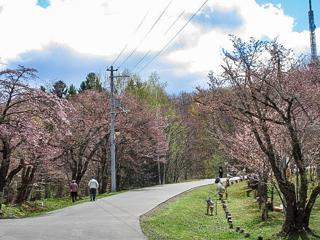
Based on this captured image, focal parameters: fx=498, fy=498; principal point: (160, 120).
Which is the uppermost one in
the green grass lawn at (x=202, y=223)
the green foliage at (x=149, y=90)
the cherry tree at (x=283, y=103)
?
the green foliage at (x=149, y=90)

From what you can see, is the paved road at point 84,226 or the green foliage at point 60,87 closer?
the paved road at point 84,226

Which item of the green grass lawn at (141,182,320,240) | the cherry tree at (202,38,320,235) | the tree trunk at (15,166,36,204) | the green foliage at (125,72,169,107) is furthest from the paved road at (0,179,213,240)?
the green foliage at (125,72,169,107)

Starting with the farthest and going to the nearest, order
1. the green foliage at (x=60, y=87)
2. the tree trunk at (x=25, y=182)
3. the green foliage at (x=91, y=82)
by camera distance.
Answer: the green foliage at (x=60, y=87) → the green foliage at (x=91, y=82) → the tree trunk at (x=25, y=182)

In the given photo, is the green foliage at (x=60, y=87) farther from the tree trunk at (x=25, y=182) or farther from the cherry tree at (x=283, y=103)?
the cherry tree at (x=283, y=103)

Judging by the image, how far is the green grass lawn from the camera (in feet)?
53.6

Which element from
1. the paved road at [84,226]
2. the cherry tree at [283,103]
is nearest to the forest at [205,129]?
the cherry tree at [283,103]

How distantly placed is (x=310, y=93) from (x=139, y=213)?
370 inches

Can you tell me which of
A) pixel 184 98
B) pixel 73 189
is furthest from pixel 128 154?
pixel 184 98

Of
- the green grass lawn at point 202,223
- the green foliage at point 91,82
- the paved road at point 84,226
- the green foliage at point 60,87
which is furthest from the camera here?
the green foliage at point 60,87

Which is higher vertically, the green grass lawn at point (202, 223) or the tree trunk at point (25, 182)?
the tree trunk at point (25, 182)

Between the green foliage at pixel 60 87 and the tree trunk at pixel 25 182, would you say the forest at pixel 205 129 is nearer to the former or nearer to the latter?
the tree trunk at pixel 25 182

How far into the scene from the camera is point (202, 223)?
20.2 meters

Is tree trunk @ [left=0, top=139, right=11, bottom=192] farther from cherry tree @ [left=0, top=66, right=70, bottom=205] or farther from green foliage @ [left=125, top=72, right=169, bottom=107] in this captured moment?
green foliage @ [left=125, top=72, right=169, bottom=107]

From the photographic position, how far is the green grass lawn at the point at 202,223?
16.3 meters
